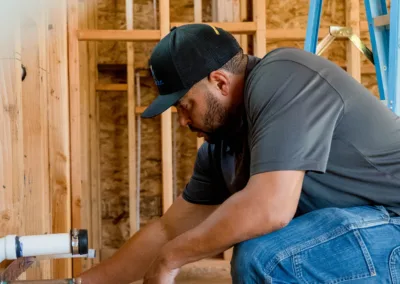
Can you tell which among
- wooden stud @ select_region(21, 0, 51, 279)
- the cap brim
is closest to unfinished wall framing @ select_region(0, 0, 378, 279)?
wooden stud @ select_region(21, 0, 51, 279)

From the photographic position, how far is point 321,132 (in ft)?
4.47

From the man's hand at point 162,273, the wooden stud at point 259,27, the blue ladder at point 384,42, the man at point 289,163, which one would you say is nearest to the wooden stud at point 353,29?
the wooden stud at point 259,27

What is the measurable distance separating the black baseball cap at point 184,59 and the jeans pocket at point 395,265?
63cm

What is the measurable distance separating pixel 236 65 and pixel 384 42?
1117 mm

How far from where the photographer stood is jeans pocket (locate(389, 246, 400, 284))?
1.38 meters

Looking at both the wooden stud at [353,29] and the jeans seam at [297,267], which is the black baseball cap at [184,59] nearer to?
the jeans seam at [297,267]

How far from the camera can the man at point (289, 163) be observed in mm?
1331

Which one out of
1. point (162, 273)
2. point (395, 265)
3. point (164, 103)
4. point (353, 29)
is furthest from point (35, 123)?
point (353, 29)

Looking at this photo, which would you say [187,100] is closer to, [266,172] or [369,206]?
[266,172]

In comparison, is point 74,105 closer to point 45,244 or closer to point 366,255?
point 45,244

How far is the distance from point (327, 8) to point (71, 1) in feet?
8.42

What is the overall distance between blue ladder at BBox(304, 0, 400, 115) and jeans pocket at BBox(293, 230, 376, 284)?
0.97 metres

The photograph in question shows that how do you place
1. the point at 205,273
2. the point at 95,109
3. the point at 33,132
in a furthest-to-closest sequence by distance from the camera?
the point at 95,109, the point at 205,273, the point at 33,132

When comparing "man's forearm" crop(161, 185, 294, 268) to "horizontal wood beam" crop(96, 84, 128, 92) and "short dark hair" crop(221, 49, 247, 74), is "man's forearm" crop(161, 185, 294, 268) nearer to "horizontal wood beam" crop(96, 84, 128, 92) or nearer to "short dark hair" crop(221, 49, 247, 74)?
"short dark hair" crop(221, 49, 247, 74)
